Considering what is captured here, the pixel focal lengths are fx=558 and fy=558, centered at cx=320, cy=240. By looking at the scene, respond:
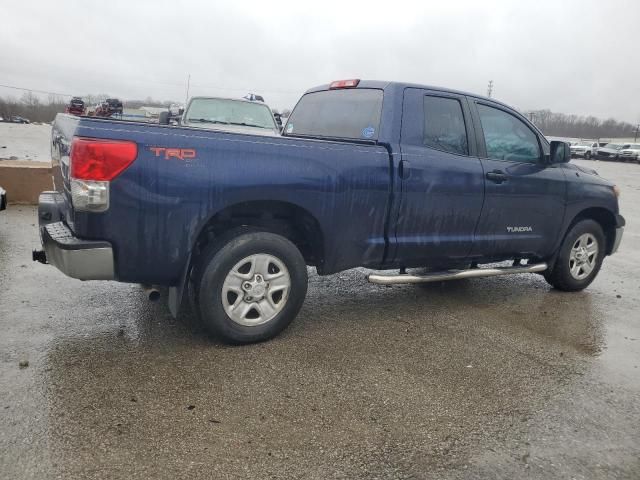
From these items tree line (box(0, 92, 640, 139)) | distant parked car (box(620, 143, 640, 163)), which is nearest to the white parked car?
distant parked car (box(620, 143, 640, 163))

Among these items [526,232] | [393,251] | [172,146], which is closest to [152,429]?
[172,146]

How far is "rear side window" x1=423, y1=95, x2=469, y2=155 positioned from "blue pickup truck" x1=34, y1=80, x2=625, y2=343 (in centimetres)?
1

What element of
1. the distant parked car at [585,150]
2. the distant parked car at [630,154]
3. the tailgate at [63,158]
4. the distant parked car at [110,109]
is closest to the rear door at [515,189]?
the tailgate at [63,158]

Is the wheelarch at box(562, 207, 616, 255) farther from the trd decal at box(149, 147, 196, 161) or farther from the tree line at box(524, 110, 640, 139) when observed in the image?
the tree line at box(524, 110, 640, 139)

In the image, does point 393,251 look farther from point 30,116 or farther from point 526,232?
point 30,116

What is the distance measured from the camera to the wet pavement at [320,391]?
8.67ft

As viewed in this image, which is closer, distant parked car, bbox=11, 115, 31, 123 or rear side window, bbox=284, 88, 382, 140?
rear side window, bbox=284, 88, 382, 140

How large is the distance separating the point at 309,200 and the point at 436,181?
118cm

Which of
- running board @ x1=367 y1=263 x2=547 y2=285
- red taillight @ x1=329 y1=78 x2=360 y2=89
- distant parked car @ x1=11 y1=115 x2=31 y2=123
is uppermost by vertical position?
red taillight @ x1=329 y1=78 x2=360 y2=89

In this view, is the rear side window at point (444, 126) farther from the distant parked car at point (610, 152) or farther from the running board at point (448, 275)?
the distant parked car at point (610, 152)

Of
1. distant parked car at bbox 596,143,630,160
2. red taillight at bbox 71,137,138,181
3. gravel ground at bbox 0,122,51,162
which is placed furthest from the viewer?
distant parked car at bbox 596,143,630,160

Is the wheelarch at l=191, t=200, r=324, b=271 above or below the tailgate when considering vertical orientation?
below

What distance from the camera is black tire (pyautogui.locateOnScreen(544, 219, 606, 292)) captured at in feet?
18.8

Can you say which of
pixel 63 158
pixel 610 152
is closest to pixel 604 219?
pixel 63 158
